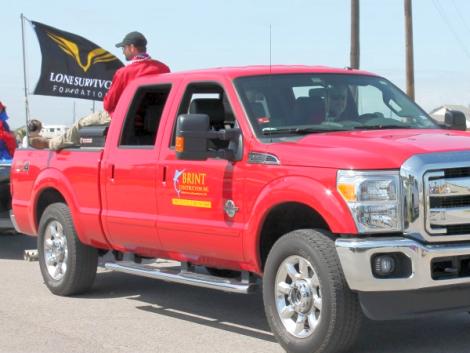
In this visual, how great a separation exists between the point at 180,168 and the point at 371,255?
2054 millimetres

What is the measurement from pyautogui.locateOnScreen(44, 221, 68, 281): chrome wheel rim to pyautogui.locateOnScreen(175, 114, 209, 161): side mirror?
2639 millimetres

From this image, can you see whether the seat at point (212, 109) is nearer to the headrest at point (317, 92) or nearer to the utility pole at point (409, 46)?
the headrest at point (317, 92)

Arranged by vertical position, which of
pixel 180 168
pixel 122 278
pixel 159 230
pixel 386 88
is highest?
pixel 386 88

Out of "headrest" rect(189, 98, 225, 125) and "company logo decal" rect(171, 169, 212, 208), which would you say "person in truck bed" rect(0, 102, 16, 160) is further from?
"company logo decal" rect(171, 169, 212, 208)

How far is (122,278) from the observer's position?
392 inches

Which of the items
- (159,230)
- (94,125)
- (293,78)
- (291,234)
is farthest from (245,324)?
(94,125)

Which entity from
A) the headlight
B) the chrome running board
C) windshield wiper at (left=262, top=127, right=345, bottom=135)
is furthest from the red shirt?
the headlight

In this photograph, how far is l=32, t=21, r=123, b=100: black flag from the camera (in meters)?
12.7

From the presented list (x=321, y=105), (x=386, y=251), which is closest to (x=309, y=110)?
(x=321, y=105)

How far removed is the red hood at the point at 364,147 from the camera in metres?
5.69

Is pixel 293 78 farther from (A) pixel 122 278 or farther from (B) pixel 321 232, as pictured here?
(A) pixel 122 278

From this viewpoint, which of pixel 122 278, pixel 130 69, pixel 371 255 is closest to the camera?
pixel 371 255

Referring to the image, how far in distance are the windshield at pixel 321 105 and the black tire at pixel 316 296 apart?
37.7 inches

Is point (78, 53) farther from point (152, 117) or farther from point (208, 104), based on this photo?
point (208, 104)
